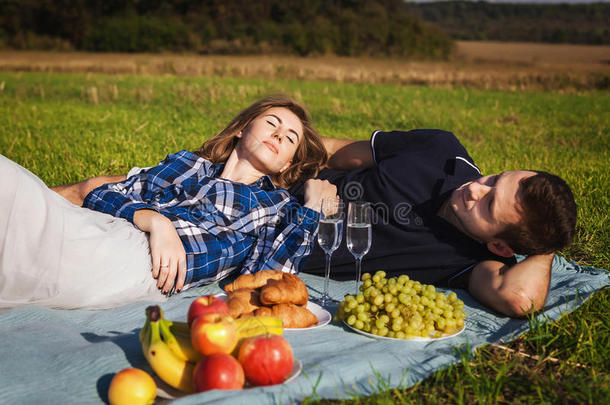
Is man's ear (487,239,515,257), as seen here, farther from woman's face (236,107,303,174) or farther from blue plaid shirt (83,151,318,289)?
woman's face (236,107,303,174)

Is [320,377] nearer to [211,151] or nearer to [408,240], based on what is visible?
[408,240]

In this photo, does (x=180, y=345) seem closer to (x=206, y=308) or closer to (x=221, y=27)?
(x=206, y=308)

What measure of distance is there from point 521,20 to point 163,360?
8970cm

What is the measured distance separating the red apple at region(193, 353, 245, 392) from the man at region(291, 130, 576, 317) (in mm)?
2065

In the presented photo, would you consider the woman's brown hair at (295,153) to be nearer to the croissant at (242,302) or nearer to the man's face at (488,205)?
the man's face at (488,205)

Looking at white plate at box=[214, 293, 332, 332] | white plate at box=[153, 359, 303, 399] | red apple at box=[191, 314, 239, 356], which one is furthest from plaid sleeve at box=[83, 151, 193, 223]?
red apple at box=[191, 314, 239, 356]

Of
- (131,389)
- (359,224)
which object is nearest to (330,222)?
(359,224)

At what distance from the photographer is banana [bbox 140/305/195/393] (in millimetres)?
2670

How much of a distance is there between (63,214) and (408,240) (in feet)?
8.06

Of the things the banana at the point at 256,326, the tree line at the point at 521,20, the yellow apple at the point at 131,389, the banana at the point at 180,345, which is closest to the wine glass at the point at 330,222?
the banana at the point at 256,326

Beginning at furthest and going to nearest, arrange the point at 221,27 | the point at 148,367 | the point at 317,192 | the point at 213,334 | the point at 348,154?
the point at 221,27 < the point at 348,154 < the point at 317,192 < the point at 148,367 < the point at 213,334

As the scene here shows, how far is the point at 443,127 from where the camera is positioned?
1648 centimetres

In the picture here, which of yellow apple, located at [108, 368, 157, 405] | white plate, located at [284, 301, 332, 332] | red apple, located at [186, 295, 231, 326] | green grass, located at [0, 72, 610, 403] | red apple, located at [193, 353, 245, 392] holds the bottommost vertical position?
green grass, located at [0, 72, 610, 403]

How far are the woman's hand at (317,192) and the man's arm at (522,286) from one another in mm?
1422
